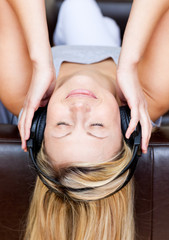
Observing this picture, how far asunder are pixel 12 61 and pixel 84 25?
61cm

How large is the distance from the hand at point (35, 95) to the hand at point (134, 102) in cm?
25

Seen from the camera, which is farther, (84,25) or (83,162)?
(84,25)

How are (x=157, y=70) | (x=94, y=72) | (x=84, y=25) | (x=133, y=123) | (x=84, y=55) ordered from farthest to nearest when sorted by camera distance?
(x=84, y=25) → (x=84, y=55) → (x=94, y=72) → (x=157, y=70) → (x=133, y=123)

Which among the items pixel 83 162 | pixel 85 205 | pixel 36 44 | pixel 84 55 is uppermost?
pixel 36 44

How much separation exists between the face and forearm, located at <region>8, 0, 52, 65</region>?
19 centimetres

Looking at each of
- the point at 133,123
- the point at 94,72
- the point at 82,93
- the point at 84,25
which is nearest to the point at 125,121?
the point at 133,123

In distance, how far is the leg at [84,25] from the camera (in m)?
1.73

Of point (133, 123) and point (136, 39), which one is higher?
point (136, 39)

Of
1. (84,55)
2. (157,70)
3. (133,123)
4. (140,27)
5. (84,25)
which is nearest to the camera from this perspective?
(133,123)

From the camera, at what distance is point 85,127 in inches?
40.4

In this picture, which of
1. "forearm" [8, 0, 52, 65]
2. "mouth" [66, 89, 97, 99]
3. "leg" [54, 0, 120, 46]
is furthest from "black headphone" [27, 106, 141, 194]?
"leg" [54, 0, 120, 46]

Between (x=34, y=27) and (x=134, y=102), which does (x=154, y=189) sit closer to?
(x=134, y=102)

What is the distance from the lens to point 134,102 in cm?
104

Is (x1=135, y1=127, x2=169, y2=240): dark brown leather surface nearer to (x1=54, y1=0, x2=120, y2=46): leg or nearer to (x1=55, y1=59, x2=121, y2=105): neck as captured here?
(x1=55, y1=59, x2=121, y2=105): neck
